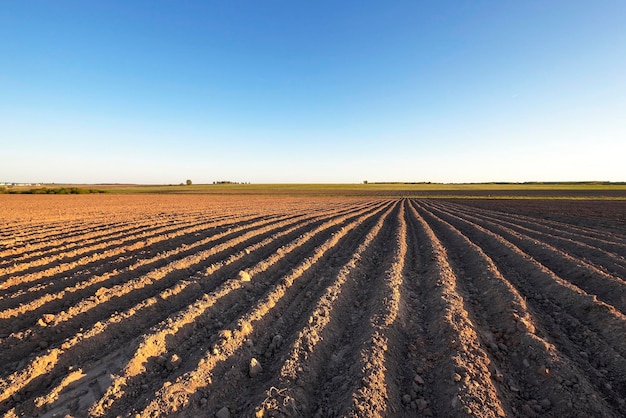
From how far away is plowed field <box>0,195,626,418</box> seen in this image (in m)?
3.15

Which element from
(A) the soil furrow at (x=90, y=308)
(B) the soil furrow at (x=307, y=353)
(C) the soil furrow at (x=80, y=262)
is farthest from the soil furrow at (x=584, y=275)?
(C) the soil furrow at (x=80, y=262)

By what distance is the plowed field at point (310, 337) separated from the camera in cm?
315

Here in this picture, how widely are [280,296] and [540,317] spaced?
450 cm

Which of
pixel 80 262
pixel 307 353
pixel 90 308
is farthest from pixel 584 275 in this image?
pixel 80 262

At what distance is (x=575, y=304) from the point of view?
536cm

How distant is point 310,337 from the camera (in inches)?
169

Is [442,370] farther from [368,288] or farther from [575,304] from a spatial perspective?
[575,304]

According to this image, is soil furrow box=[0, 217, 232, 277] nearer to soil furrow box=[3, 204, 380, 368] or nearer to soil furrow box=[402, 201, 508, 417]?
soil furrow box=[3, 204, 380, 368]

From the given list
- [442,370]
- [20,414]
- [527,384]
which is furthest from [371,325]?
[20,414]

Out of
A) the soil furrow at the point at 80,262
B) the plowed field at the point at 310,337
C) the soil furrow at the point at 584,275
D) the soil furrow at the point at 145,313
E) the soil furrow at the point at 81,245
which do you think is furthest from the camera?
the soil furrow at the point at 81,245

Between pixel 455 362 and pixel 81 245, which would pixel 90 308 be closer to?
pixel 455 362

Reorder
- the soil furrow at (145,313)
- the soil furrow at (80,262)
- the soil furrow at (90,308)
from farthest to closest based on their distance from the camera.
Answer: the soil furrow at (80,262) → the soil furrow at (90,308) → the soil furrow at (145,313)

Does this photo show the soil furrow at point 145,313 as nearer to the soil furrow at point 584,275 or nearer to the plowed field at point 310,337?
the plowed field at point 310,337

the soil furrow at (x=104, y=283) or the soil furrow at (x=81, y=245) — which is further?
the soil furrow at (x=81, y=245)
